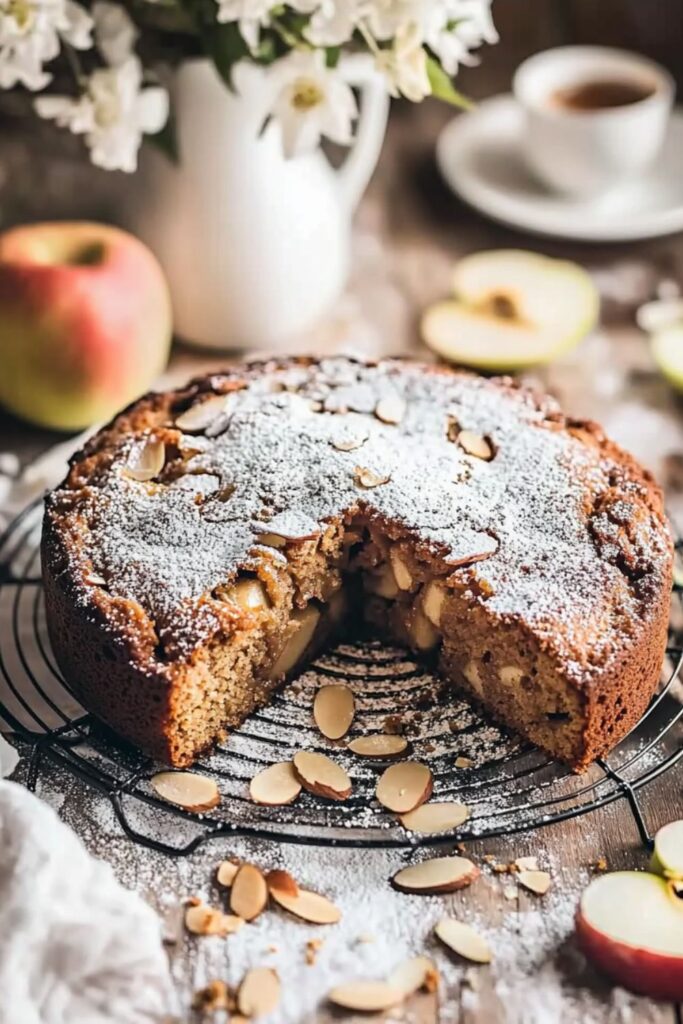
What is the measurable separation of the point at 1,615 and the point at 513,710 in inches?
42.3

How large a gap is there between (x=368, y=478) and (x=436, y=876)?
782 mm

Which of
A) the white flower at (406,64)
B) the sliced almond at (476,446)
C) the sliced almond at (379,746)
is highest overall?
the white flower at (406,64)

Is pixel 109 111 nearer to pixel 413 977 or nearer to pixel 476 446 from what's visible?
pixel 476 446

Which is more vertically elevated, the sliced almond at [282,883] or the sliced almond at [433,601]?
the sliced almond at [433,601]

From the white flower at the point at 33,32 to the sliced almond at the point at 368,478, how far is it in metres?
1.01

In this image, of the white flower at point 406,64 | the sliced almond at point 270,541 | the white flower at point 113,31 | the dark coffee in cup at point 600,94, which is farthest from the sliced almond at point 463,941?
the dark coffee in cup at point 600,94

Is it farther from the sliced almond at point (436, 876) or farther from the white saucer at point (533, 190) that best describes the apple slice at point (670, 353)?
the sliced almond at point (436, 876)

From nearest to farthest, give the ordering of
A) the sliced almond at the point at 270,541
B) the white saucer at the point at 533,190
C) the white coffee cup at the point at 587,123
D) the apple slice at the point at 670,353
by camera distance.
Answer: the sliced almond at the point at 270,541 → the apple slice at the point at 670,353 → the white coffee cup at the point at 587,123 → the white saucer at the point at 533,190

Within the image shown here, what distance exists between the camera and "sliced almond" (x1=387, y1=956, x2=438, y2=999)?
2041 millimetres

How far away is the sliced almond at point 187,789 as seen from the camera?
2.27 meters

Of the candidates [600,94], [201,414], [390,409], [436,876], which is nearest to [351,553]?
[390,409]

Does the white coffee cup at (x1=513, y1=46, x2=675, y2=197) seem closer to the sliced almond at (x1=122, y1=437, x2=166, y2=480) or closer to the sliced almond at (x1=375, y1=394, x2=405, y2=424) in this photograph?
the sliced almond at (x1=375, y1=394, x2=405, y2=424)

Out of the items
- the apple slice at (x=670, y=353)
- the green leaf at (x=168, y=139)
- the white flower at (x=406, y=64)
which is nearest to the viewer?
the white flower at (x=406, y=64)

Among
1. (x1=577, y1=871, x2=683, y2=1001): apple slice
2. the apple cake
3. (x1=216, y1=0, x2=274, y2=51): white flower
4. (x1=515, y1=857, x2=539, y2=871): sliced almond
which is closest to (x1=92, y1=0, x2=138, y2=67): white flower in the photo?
(x1=216, y1=0, x2=274, y2=51): white flower
